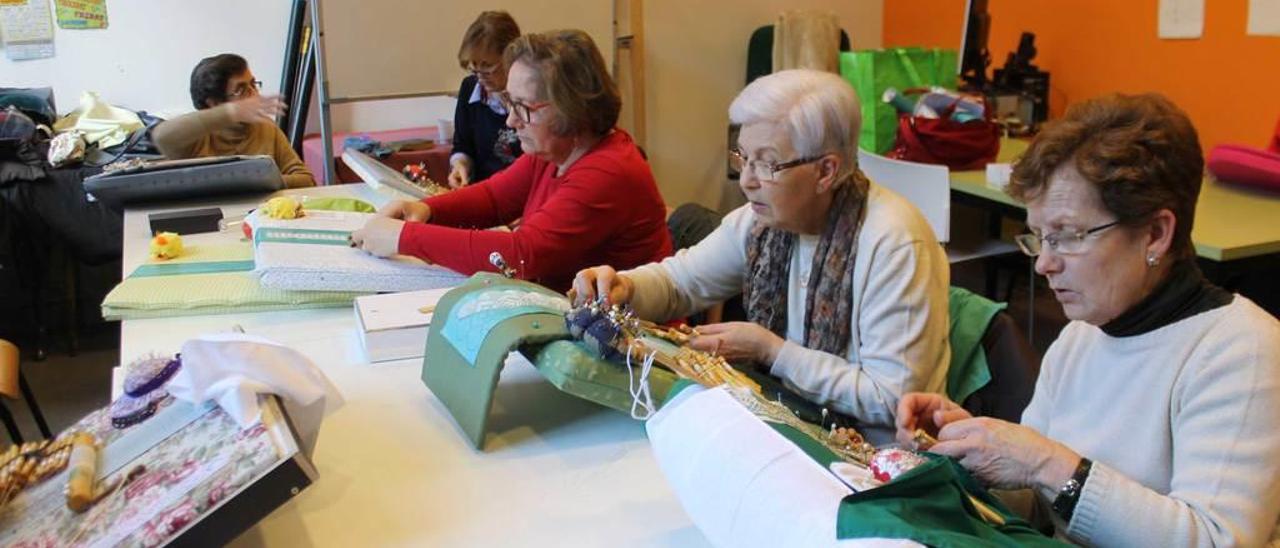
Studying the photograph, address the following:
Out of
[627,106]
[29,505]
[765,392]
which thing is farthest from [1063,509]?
[627,106]

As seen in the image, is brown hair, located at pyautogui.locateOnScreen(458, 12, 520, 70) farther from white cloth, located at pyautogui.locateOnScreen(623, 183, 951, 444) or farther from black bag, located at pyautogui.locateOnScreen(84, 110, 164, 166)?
white cloth, located at pyautogui.locateOnScreen(623, 183, 951, 444)

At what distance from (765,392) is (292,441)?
0.72m

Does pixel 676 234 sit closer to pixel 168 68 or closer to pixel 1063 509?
pixel 1063 509

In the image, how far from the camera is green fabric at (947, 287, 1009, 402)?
1544 mm

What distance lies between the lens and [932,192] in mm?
3166

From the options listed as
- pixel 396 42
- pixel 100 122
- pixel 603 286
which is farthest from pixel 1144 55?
pixel 100 122

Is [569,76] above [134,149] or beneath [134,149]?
above

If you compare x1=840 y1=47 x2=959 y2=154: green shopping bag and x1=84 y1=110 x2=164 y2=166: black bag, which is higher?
x1=840 y1=47 x2=959 y2=154: green shopping bag

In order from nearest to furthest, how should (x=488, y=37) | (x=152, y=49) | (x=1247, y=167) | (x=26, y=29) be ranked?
1. (x=488, y=37)
2. (x=1247, y=167)
3. (x=26, y=29)
4. (x=152, y=49)

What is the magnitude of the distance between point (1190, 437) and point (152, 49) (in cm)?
429

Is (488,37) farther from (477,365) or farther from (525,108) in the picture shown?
(477,365)

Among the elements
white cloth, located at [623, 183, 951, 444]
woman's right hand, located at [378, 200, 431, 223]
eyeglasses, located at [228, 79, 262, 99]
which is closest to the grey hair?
white cloth, located at [623, 183, 951, 444]

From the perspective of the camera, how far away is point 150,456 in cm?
116

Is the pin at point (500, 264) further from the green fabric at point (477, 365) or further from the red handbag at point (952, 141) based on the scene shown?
the red handbag at point (952, 141)
